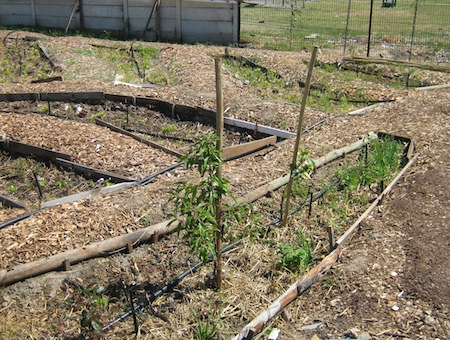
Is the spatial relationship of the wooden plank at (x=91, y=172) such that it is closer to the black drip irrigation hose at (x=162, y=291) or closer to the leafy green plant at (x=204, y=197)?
the black drip irrigation hose at (x=162, y=291)

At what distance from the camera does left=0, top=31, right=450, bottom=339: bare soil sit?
469 centimetres

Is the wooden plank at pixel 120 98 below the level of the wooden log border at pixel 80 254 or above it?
above

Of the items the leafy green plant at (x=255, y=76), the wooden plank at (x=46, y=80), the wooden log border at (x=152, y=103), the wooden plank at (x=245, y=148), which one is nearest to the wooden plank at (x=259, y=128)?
the wooden log border at (x=152, y=103)

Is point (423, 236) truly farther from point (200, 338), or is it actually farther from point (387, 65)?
point (387, 65)

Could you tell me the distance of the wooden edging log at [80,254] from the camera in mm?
4910

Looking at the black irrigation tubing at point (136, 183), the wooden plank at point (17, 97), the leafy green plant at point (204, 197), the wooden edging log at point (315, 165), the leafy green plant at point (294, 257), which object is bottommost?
the leafy green plant at point (294, 257)

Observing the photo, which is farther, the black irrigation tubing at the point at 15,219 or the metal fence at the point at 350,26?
the metal fence at the point at 350,26

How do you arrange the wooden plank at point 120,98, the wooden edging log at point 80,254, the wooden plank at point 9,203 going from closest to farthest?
1. the wooden edging log at point 80,254
2. the wooden plank at point 9,203
3. the wooden plank at point 120,98

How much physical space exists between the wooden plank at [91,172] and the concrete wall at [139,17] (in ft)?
31.7

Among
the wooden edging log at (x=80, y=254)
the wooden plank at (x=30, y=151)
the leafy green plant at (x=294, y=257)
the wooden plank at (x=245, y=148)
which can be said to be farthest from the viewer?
the wooden plank at (x=30, y=151)

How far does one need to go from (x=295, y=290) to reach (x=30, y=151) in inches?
196

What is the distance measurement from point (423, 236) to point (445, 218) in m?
0.51

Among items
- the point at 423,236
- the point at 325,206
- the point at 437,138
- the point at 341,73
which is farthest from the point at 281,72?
the point at 423,236

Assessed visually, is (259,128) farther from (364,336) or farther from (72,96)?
(364,336)
